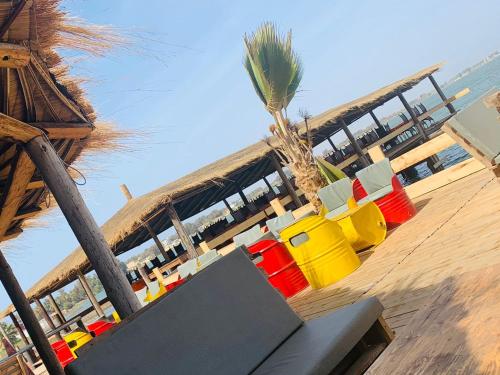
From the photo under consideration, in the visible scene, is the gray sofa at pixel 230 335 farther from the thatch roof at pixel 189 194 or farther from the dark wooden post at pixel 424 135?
the dark wooden post at pixel 424 135

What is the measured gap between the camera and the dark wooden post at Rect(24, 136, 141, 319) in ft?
12.9

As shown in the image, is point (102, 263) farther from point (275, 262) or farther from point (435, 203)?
point (435, 203)

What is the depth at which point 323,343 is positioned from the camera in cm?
194

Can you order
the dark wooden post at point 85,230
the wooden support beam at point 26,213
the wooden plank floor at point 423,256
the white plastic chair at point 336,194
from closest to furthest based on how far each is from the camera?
the wooden plank floor at point 423,256
the dark wooden post at point 85,230
the wooden support beam at point 26,213
the white plastic chair at point 336,194

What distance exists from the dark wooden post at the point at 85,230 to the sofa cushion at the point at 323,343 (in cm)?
209

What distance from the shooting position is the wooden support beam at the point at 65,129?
4.32 meters

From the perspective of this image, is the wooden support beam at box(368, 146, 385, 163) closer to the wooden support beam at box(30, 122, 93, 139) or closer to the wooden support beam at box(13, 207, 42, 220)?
the wooden support beam at box(30, 122, 93, 139)

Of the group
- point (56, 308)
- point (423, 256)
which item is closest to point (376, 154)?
point (423, 256)

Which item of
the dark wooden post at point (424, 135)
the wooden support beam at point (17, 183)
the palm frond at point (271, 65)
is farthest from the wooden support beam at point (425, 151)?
the dark wooden post at point (424, 135)

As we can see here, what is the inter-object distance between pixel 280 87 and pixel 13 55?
6078 mm

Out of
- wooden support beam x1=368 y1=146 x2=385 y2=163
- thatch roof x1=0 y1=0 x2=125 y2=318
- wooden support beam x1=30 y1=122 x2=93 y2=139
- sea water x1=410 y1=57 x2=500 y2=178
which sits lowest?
sea water x1=410 y1=57 x2=500 y2=178

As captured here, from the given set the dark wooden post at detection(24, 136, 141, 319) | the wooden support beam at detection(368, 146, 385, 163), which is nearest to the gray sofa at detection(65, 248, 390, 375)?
the dark wooden post at detection(24, 136, 141, 319)

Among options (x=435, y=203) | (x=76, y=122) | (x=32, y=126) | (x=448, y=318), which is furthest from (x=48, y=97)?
(x=435, y=203)

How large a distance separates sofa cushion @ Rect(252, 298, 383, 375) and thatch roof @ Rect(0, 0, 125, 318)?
97.1 inches
